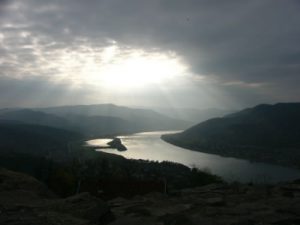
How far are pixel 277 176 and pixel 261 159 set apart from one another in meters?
33.1

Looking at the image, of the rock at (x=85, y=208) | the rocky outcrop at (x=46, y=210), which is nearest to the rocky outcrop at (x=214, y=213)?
the rock at (x=85, y=208)

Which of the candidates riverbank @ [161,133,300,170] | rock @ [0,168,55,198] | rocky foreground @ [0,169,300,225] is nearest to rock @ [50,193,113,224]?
rocky foreground @ [0,169,300,225]

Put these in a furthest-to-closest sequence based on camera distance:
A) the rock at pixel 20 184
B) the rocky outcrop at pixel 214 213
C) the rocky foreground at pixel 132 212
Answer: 1. the rock at pixel 20 184
2. the rocky outcrop at pixel 214 213
3. the rocky foreground at pixel 132 212

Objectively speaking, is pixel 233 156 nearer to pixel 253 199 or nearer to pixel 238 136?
pixel 238 136

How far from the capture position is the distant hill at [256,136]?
121 metres

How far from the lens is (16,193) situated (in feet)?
41.0

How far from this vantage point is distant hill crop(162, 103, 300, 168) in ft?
396

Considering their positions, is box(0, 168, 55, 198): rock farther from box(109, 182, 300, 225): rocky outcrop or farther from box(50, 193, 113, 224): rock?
box(109, 182, 300, 225): rocky outcrop

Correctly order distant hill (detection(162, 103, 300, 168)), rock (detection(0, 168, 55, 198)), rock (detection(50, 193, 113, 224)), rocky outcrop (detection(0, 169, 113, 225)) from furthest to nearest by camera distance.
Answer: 1. distant hill (detection(162, 103, 300, 168))
2. rock (detection(0, 168, 55, 198))
3. rock (detection(50, 193, 113, 224))
4. rocky outcrop (detection(0, 169, 113, 225))

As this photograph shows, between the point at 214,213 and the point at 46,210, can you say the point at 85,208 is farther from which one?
the point at 214,213

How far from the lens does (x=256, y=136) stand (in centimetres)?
15775

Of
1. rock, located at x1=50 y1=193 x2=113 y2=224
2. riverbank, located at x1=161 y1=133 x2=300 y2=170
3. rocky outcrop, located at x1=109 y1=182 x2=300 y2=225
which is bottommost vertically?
riverbank, located at x1=161 y1=133 x2=300 y2=170

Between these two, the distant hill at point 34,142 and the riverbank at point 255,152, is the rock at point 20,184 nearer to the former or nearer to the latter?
the riverbank at point 255,152

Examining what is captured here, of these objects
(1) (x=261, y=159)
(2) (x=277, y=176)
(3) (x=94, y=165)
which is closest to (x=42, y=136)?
(3) (x=94, y=165)
